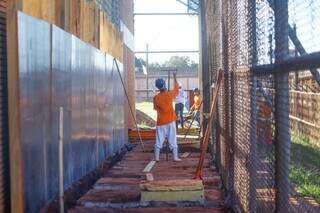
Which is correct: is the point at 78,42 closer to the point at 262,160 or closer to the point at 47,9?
the point at 47,9

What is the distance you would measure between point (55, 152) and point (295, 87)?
4.73 meters

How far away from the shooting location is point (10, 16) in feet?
19.8

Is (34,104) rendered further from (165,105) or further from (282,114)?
(165,105)

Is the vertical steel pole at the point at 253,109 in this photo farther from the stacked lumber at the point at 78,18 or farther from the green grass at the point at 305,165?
the stacked lumber at the point at 78,18

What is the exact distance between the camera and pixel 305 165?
3.39 metres

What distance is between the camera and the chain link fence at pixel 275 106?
10.0 feet

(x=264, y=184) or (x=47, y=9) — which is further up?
(x=47, y=9)

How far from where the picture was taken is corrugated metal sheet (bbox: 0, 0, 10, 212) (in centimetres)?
602

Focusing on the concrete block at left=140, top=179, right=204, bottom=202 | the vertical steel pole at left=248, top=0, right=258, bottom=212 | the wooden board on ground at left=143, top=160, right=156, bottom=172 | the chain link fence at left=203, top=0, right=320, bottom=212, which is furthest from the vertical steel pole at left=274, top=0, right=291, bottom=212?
the wooden board on ground at left=143, top=160, right=156, bottom=172

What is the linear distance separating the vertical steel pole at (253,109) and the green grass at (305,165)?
97cm

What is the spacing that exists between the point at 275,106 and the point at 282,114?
9.6 inches

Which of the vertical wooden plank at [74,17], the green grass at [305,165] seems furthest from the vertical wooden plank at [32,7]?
the green grass at [305,165]

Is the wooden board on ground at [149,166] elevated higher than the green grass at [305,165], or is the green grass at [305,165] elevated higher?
the green grass at [305,165]

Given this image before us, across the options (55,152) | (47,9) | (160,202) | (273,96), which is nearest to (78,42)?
(47,9)
